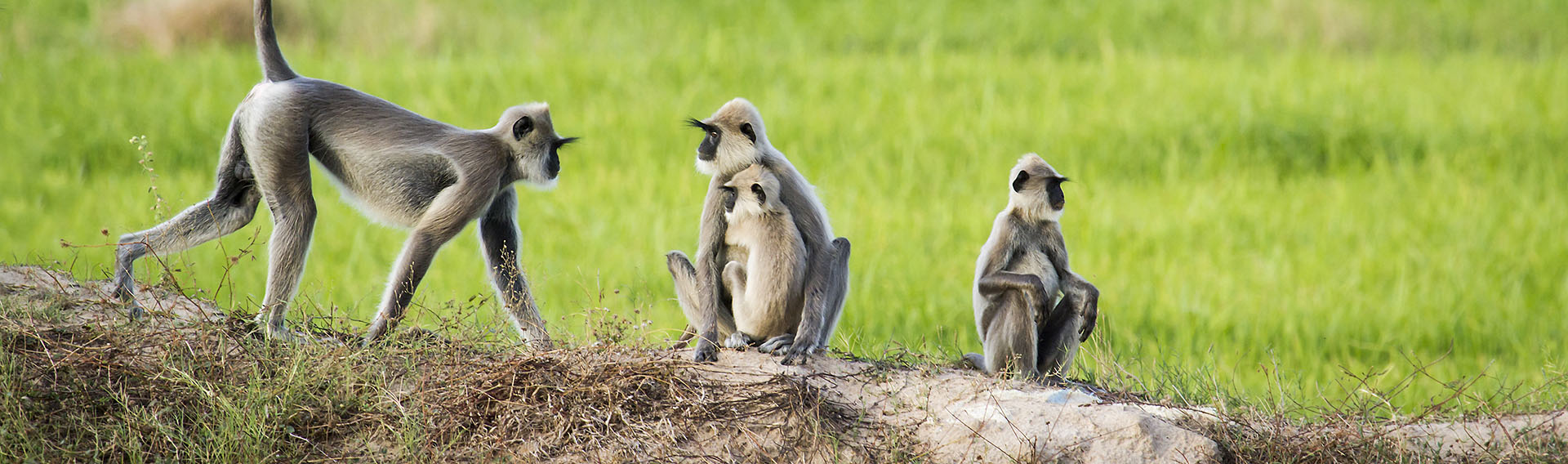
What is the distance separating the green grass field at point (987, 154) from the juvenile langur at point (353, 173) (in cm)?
21

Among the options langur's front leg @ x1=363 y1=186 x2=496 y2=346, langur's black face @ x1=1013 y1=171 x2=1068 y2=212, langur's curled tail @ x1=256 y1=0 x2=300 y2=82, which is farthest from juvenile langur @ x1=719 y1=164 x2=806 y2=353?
langur's curled tail @ x1=256 y1=0 x2=300 y2=82

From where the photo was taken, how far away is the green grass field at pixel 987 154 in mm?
9156

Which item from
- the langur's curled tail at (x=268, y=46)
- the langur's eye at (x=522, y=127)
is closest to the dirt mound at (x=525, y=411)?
the langur's eye at (x=522, y=127)

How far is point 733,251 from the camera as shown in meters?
5.77

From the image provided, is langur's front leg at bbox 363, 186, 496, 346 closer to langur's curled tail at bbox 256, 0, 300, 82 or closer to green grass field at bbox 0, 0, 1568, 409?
green grass field at bbox 0, 0, 1568, 409

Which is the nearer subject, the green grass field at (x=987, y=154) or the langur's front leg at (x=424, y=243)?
the langur's front leg at (x=424, y=243)

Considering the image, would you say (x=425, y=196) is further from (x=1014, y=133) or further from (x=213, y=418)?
(x=1014, y=133)

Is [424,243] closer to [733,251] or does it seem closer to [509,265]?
[509,265]

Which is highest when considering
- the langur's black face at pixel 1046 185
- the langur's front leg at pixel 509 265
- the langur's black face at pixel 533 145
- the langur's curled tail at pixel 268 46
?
the langur's curled tail at pixel 268 46

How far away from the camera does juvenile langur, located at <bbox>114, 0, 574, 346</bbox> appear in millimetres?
5504

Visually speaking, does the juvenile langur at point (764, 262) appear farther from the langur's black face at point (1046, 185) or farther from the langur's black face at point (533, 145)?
the langur's black face at point (1046, 185)

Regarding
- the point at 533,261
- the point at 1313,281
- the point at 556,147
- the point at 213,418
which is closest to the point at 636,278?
the point at 533,261

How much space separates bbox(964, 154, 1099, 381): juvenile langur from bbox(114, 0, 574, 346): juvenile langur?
1909 mm

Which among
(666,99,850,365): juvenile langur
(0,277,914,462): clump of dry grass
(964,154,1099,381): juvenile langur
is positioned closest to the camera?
(0,277,914,462): clump of dry grass
